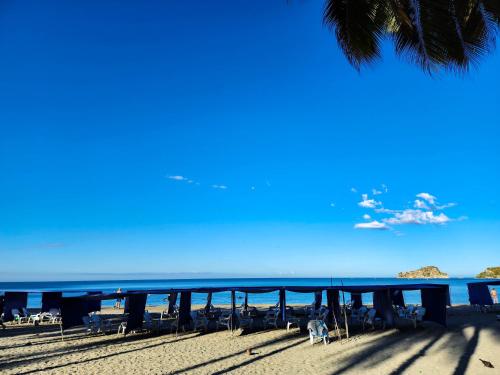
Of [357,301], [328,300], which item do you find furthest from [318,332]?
[357,301]

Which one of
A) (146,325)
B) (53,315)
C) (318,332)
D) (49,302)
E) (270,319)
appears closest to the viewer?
(318,332)

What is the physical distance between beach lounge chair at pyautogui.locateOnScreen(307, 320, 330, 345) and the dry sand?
335mm

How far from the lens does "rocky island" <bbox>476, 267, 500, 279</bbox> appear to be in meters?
95.8

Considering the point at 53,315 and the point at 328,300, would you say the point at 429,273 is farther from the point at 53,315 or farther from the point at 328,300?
the point at 53,315

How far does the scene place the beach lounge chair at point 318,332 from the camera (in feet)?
36.0

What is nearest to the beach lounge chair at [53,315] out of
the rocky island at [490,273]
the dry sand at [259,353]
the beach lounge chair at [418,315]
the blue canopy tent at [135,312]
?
the dry sand at [259,353]

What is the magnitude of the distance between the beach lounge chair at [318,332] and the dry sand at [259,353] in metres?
0.34

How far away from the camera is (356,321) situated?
14859mm

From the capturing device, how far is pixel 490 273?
323ft

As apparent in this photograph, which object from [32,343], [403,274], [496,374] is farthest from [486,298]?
[403,274]

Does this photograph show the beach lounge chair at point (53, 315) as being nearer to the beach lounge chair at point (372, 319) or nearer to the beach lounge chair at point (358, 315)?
the beach lounge chair at point (358, 315)

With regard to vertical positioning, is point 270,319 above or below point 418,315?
below

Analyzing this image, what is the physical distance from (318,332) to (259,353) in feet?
7.31

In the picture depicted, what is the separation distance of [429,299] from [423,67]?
32.1 ft
